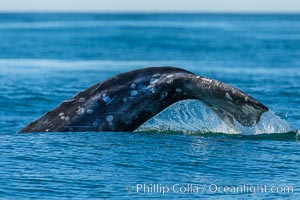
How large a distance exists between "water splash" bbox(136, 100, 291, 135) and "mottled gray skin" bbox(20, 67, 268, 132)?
0.36m

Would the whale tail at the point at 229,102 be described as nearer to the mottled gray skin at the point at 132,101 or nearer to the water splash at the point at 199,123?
the mottled gray skin at the point at 132,101

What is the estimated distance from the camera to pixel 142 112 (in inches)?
545

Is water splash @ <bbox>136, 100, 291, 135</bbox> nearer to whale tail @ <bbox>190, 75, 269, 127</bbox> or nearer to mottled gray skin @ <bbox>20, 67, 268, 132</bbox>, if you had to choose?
whale tail @ <bbox>190, 75, 269, 127</bbox>

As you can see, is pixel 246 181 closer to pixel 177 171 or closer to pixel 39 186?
pixel 177 171

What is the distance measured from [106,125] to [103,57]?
32359 millimetres

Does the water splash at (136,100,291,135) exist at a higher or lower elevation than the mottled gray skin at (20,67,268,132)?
lower

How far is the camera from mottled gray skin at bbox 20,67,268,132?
1366 centimetres

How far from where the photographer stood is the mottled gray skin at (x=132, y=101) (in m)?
13.7

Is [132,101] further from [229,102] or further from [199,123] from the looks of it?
[199,123]

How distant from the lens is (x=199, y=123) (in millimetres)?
15500

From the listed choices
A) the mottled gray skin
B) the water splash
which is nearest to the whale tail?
the mottled gray skin

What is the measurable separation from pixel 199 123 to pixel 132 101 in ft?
6.64

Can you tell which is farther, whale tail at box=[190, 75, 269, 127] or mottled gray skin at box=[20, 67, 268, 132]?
mottled gray skin at box=[20, 67, 268, 132]

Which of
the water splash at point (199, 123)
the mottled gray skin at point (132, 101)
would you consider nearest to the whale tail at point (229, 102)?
the mottled gray skin at point (132, 101)
